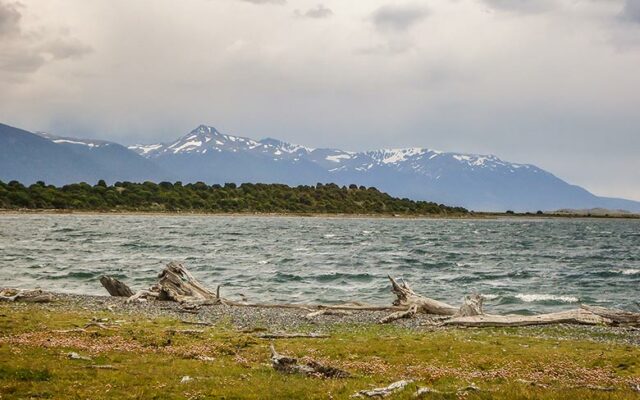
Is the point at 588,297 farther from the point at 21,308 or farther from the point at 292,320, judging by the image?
the point at 21,308

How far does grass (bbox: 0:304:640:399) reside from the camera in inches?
690

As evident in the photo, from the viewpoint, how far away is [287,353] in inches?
967

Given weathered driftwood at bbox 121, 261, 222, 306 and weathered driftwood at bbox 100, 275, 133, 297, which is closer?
weathered driftwood at bbox 121, 261, 222, 306

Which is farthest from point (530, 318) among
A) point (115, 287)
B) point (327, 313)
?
point (115, 287)

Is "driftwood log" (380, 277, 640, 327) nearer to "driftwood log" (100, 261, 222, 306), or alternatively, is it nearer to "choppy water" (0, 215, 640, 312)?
"choppy water" (0, 215, 640, 312)

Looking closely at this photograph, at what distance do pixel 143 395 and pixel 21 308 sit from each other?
22.4 meters

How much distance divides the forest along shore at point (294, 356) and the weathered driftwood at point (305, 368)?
5 centimetres

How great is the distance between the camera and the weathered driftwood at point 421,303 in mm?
38938

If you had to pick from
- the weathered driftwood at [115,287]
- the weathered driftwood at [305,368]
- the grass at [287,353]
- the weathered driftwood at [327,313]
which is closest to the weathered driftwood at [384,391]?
the grass at [287,353]

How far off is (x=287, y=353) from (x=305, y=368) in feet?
13.5

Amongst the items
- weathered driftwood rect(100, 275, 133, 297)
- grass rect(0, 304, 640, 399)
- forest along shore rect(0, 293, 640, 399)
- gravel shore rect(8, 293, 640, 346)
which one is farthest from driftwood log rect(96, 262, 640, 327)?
grass rect(0, 304, 640, 399)

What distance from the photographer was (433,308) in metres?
39.3

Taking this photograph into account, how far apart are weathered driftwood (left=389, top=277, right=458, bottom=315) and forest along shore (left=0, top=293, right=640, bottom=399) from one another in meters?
3.93

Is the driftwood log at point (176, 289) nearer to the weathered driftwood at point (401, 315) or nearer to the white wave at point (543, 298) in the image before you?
the weathered driftwood at point (401, 315)
